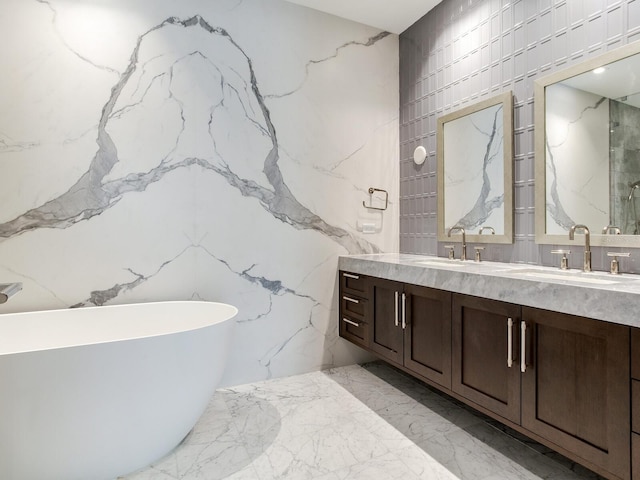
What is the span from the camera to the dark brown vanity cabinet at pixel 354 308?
2.64 meters

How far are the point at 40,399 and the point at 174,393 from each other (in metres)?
0.48

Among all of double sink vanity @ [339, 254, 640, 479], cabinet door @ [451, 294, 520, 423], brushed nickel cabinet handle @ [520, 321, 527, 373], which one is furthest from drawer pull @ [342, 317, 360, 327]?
brushed nickel cabinet handle @ [520, 321, 527, 373]

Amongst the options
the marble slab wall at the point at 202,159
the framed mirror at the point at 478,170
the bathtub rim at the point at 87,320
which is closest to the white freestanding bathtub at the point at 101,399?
the bathtub rim at the point at 87,320

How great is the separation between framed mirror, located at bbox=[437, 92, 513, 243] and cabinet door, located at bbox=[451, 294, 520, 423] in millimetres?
680

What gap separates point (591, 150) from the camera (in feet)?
6.00

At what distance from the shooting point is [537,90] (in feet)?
6.68

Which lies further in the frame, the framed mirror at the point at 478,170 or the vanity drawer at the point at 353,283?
the vanity drawer at the point at 353,283

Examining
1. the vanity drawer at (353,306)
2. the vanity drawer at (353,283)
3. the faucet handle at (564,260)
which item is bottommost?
the vanity drawer at (353,306)

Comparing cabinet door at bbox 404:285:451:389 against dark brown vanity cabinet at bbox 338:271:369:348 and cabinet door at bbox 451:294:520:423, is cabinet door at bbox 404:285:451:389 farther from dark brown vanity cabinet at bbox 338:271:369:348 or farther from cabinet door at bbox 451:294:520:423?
dark brown vanity cabinet at bbox 338:271:369:348

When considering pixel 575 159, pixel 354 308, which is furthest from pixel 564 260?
pixel 354 308

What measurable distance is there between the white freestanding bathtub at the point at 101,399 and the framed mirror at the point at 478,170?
1.67 meters

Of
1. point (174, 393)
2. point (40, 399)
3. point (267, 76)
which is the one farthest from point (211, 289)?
point (267, 76)

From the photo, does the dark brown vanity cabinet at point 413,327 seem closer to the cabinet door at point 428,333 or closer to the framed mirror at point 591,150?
the cabinet door at point 428,333

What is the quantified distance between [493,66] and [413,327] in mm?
1673
